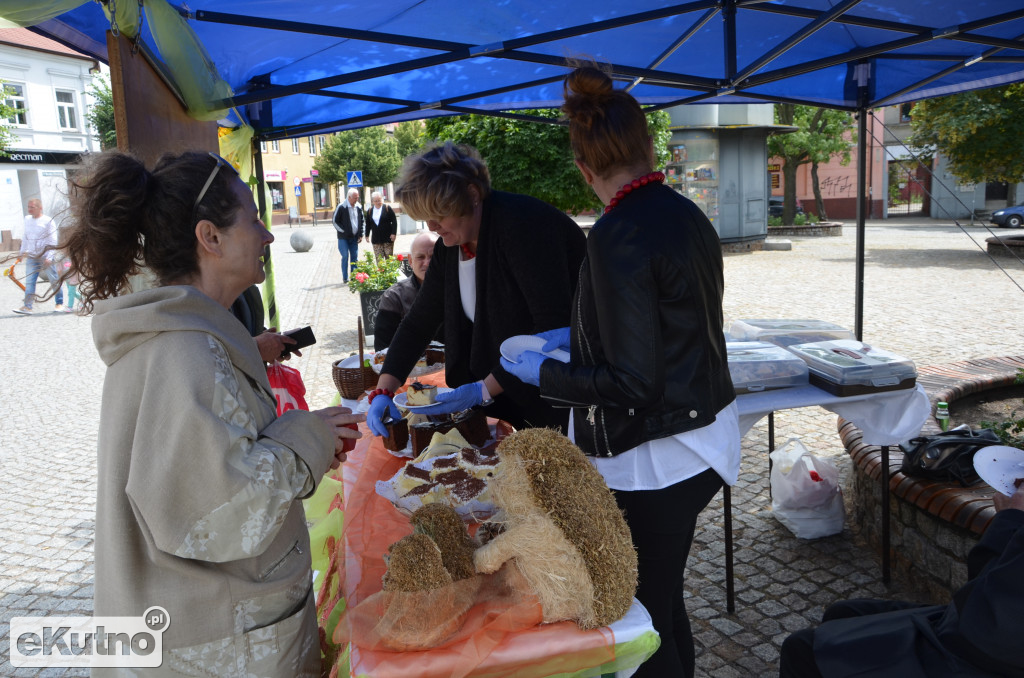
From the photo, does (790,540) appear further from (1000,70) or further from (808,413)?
(1000,70)

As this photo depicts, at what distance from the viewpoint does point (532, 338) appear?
7.32 feet

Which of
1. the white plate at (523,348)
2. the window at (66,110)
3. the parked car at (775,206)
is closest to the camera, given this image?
the white plate at (523,348)

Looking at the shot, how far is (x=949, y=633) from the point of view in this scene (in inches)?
68.4

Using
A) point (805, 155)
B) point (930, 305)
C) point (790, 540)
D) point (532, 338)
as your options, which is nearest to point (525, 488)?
point (532, 338)

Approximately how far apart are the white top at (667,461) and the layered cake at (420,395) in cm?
125

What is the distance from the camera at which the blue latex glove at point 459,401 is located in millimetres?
2754

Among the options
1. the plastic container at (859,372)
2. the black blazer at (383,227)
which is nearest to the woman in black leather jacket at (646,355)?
the plastic container at (859,372)

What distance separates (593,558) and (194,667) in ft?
2.61

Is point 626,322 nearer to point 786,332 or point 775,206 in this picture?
point 786,332

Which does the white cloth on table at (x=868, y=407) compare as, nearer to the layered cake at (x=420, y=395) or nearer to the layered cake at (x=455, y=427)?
the layered cake at (x=455, y=427)

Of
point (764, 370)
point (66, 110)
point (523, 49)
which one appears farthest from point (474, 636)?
point (66, 110)

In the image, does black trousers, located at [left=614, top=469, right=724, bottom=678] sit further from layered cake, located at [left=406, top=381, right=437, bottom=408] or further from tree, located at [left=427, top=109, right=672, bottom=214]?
tree, located at [left=427, top=109, right=672, bottom=214]

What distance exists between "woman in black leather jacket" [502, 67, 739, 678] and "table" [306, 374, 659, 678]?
36 cm

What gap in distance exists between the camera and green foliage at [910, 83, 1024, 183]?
14.1m
